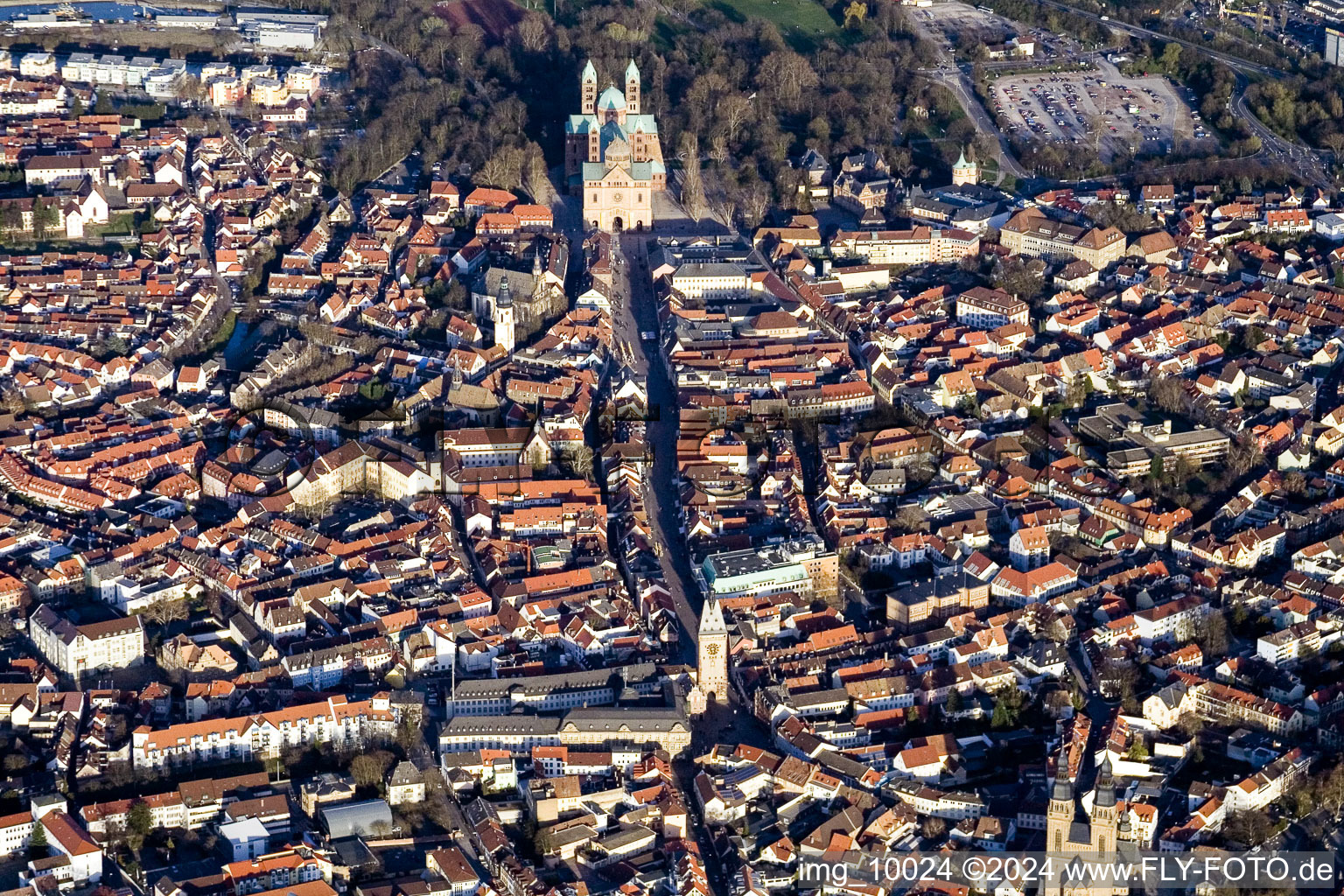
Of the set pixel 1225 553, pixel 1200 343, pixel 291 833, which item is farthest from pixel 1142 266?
pixel 291 833

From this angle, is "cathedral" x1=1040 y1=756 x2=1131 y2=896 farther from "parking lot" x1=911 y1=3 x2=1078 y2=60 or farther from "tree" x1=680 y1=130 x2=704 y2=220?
"parking lot" x1=911 y1=3 x2=1078 y2=60

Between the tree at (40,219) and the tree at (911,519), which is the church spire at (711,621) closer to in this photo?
the tree at (911,519)

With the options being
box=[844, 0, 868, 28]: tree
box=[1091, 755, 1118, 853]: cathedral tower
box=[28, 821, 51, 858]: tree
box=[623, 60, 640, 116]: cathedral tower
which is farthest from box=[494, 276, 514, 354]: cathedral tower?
box=[844, 0, 868, 28]: tree

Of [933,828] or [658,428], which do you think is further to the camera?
[658,428]

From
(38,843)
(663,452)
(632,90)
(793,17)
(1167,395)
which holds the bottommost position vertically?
(38,843)

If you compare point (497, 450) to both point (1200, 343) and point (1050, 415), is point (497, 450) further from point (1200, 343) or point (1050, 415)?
point (1200, 343)

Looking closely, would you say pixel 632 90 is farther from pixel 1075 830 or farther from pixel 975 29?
pixel 1075 830

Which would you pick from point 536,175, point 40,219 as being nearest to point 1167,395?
point 536,175

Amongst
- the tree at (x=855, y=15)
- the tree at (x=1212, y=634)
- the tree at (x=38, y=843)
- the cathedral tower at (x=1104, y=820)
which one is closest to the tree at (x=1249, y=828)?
the cathedral tower at (x=1104, y=820)
